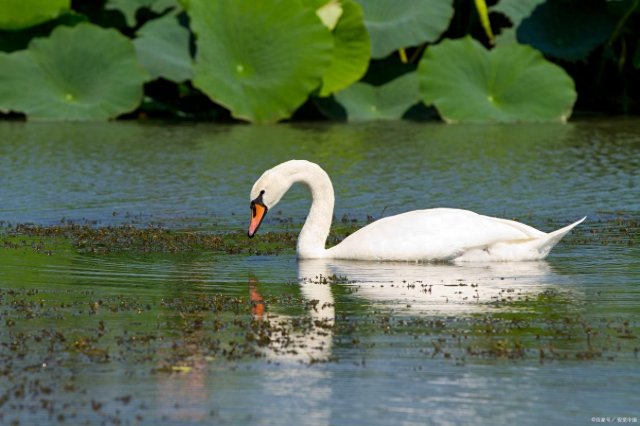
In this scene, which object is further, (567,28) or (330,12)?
(567,28)

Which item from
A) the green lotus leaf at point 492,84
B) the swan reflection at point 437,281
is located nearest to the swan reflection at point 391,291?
the swan reflection at point 437,281

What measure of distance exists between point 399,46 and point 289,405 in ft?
49.1

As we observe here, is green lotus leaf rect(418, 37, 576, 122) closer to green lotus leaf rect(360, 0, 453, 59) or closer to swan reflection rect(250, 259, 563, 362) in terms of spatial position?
green lotus leaf rect(360, 0, 453, 59)

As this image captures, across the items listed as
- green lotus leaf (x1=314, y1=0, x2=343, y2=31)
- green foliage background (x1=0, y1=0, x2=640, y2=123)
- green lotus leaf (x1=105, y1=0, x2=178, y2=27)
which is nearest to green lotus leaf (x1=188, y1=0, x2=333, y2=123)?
green foliage background (x1=0, y1=0, x2=640, y2=123)

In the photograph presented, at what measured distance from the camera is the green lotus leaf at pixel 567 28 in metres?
20.8

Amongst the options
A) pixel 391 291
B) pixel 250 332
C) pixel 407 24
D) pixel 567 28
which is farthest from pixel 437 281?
pixel 567 28

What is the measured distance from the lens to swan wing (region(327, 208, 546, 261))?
962cm

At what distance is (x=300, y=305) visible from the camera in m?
8.02

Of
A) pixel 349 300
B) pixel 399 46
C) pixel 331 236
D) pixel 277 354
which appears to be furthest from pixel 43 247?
pixel 399 46

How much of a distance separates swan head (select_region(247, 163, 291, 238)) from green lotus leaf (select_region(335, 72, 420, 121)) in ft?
36.9

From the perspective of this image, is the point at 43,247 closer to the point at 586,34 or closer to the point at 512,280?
the point at 512,280

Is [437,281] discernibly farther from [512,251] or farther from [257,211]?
[257,211]

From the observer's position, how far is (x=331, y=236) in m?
11.2

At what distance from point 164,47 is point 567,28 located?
214 inches
